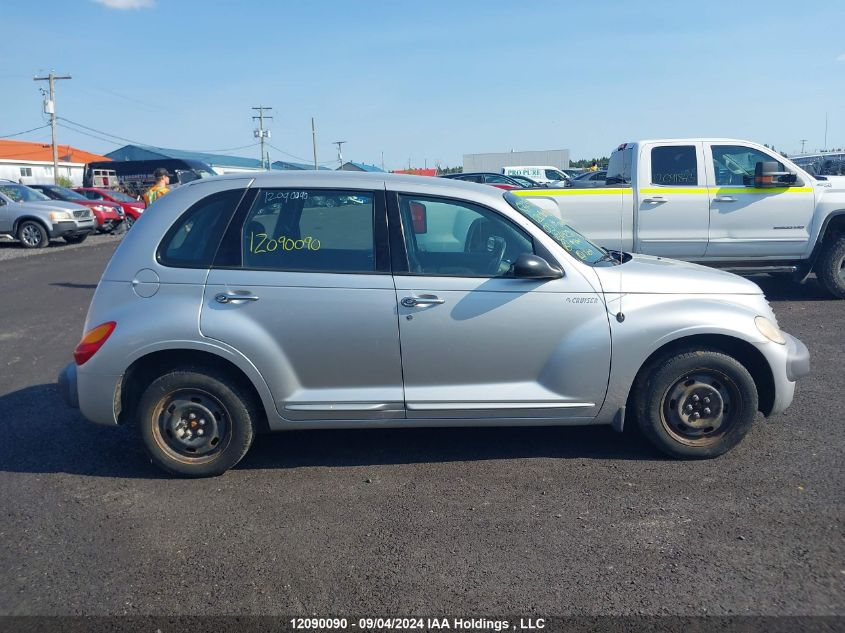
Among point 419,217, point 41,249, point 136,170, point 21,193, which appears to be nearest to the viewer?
point 419,217

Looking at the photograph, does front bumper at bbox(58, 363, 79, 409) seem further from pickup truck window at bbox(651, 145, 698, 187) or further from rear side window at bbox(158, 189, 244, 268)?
pickup truck window at bbox(651, 145, 698, 187)

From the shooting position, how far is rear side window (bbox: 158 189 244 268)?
4.50 m

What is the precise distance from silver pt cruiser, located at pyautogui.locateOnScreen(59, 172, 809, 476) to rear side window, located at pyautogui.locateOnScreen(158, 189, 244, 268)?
1 cm

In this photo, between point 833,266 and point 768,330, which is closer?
point 768,330

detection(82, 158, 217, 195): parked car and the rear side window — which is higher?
detection(82, 158, 217, 195): parked car

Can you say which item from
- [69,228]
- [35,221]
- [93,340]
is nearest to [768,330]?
[93,340]

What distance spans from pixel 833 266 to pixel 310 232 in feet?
25.2

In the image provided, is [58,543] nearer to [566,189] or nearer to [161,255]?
[161,255]

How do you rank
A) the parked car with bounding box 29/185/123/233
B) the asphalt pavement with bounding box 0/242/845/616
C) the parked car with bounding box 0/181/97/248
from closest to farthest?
the asphalt pavement with bounding box 0/242/845/616, the parked car with bounding box 0/181/97/248, the parked car with bounding box 29/185/123/233

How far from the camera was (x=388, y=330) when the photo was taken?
4.41 metres

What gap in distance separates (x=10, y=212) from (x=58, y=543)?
741 inches

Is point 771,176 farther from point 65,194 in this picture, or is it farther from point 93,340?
point 65,194

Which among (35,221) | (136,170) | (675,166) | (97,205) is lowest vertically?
(35,221)

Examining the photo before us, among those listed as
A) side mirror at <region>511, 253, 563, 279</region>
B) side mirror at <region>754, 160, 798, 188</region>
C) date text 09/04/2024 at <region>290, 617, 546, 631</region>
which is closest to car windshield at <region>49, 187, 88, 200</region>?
side mirror at <region>754, 160, 798, 188</region>
